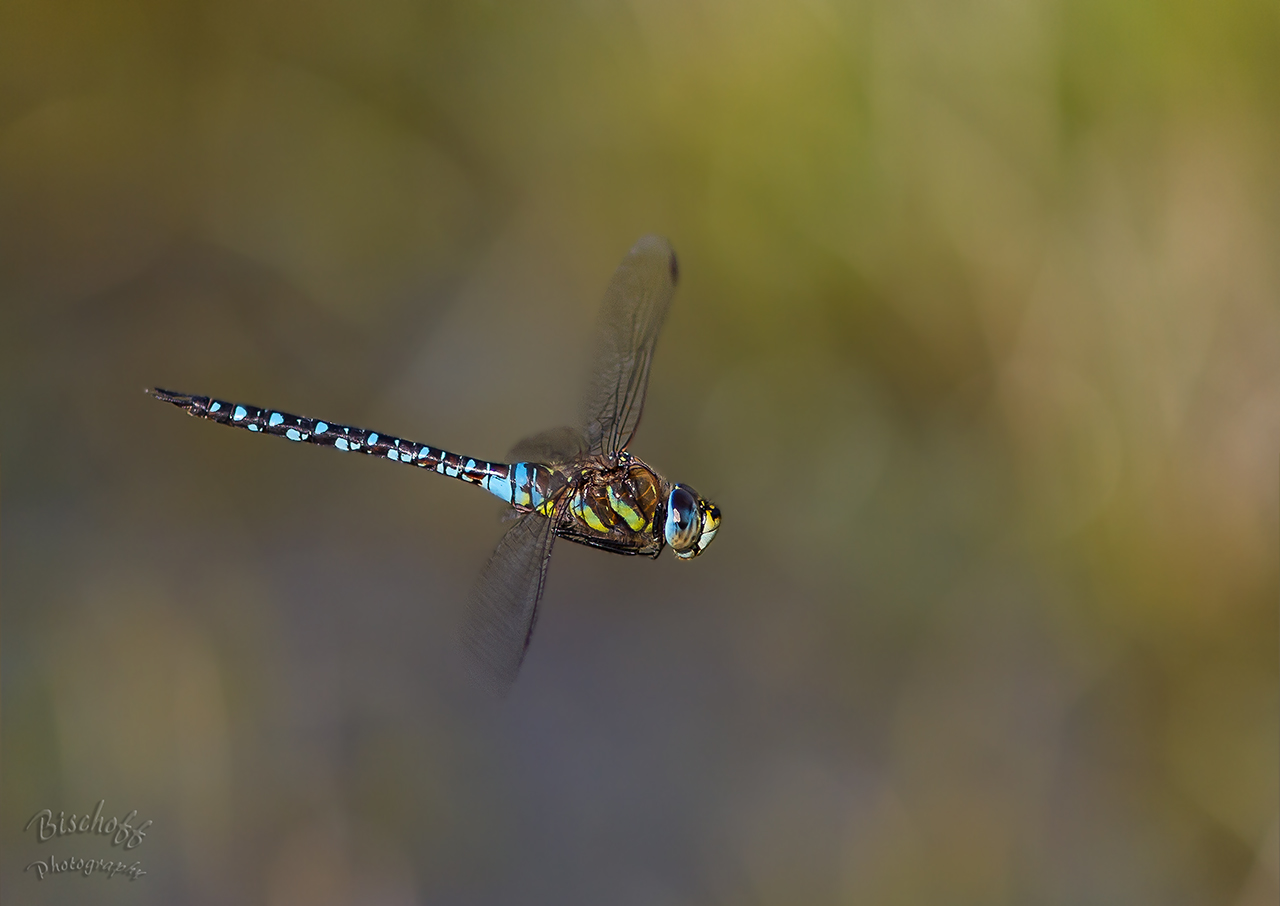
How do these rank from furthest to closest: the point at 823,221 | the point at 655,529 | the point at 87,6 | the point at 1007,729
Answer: the point at 823,221
the point at 1007,729
the point at 87,6
the point at 655,529

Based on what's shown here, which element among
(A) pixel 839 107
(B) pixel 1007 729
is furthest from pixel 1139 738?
(A) pixel 839 107

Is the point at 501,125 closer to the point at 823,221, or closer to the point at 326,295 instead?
the point at 326,295

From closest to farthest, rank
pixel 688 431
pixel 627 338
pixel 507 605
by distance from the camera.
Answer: pixel 507 605, pixel 627 338, pixel 688 431

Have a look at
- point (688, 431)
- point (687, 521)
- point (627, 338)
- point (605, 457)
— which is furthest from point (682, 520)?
point (688, 431)

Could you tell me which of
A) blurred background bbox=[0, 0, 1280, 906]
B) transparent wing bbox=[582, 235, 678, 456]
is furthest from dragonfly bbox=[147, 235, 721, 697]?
blurred background bbox=[0, 0, 1280, 906]

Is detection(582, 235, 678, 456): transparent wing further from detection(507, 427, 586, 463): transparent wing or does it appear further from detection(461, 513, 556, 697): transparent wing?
detection(461, 513, 556, 697): transparent wing

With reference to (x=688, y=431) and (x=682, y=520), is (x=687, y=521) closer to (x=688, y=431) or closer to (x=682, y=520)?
(x=682, y=520)
